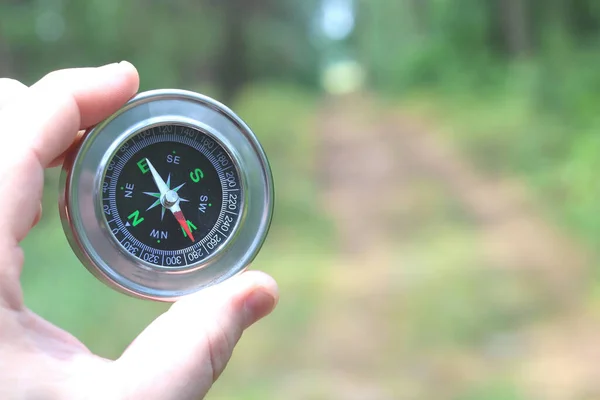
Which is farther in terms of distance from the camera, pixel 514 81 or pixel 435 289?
pixel 514 81

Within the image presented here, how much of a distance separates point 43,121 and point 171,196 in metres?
0.25

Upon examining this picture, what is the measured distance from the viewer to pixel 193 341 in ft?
3.07

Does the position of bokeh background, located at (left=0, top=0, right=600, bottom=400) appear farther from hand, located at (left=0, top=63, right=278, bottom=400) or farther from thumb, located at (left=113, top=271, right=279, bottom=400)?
thumb, located at (left=113, top=271, right=279, bottom=400)

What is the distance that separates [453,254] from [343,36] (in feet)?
16.9

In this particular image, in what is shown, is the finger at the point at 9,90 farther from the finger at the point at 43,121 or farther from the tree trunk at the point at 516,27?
the tree trunk at the point at 516,27

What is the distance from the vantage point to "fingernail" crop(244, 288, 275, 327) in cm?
100

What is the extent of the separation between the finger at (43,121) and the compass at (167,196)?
37 mm

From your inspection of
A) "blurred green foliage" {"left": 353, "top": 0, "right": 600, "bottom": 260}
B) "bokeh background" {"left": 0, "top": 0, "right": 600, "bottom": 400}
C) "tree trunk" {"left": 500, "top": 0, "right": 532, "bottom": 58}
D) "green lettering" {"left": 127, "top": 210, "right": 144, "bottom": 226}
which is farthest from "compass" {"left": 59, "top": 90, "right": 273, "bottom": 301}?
"tree trunk" {"left": 500, "top": 0, "right": 532, "bottom": 58}

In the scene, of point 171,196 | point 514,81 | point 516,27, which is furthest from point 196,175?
point 516,27

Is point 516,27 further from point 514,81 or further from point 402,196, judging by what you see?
point 402,196

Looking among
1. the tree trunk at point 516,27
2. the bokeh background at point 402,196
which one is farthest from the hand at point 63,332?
the tree trunk at point 516,27

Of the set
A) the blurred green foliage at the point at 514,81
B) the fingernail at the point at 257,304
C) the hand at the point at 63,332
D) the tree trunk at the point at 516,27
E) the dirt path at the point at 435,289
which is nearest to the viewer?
the hand at the point at 63,332

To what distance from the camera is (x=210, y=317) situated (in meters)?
0.96

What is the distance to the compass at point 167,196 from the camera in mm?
1051
